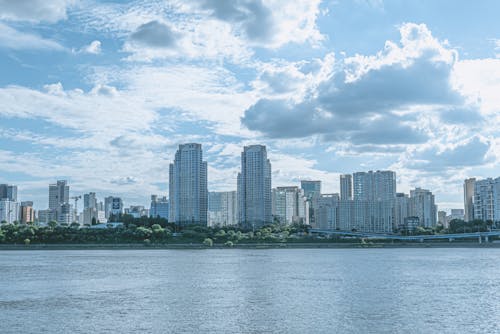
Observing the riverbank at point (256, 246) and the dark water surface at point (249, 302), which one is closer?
the dark water surface at point (249, 302)

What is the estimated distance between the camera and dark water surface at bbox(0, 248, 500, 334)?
3259 centimetres

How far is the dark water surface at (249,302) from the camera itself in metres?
32.6

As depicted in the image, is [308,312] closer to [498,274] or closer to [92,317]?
[92,317]

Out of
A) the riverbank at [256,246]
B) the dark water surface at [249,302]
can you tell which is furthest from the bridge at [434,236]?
the dark water surface at [249,302]

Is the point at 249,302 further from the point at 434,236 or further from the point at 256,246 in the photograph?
the point at 434,236

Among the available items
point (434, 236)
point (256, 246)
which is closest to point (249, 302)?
point (256, 246)

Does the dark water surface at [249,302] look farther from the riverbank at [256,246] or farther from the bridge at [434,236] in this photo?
the bridge at [434,236]

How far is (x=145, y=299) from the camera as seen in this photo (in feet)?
140

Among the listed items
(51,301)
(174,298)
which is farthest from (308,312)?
(51,301)

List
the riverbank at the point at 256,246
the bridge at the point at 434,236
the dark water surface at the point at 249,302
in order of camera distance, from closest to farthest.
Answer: the dark water surface at the point at 249,302 → the riverbank at the point at 256,246 → the bridge at the point at 434,236

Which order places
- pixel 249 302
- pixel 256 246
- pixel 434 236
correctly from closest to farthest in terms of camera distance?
pixel 249 302
pixel 256 246
pixel 434 236

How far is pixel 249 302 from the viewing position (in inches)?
1633

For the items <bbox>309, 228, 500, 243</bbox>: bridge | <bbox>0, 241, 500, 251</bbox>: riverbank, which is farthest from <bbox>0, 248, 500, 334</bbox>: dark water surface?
<bbox>309, 228, 500, 243</bbox>: bridge

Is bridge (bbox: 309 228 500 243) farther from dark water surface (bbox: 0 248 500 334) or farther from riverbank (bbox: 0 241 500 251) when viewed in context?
dark water surface (bbox: 0 248 500 334)
